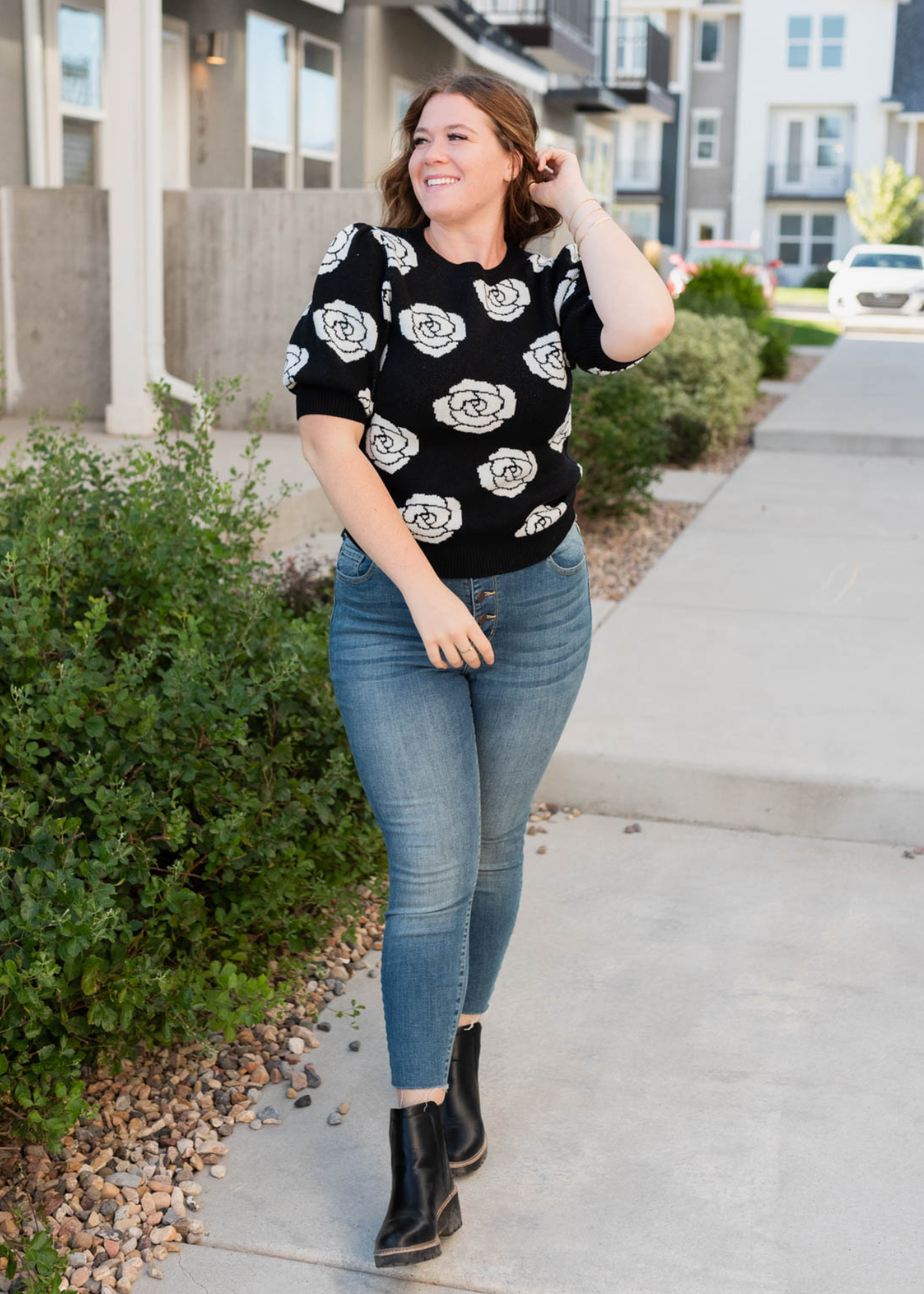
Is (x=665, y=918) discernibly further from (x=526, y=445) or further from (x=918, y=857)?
(x=526, y=445)

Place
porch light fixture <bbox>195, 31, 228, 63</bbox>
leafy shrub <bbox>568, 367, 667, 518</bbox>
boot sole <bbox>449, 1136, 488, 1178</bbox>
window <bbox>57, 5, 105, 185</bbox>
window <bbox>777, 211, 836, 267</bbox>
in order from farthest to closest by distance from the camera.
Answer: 1. window <bbox>777, 211, 836, 267</bbox>
2. porch light fixture <bbox>195, 31, 228, 63</bbox>
3. window <bbox>57, 5, 105, 185</bbox>
4. leafy shrub <bbox>568, 367, 667, 518</bbox>
5. boot sole <bbox>449, 1136, 488, 1178</bbox>

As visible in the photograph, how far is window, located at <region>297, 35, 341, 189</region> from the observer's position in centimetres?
1269

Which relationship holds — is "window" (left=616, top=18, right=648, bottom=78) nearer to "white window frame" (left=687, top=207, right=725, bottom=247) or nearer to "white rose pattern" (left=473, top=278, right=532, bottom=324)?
"white window frame" (left=687, top=207, right=725, bottom=247)

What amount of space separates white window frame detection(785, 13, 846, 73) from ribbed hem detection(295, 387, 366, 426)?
45416 millimetres

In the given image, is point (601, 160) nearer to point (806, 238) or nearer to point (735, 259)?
point (735, 259)

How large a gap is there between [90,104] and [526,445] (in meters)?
8.91

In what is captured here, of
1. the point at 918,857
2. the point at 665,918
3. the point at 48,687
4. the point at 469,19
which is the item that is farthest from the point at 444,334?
the point at 469,19

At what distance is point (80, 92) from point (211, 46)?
170 centimetres

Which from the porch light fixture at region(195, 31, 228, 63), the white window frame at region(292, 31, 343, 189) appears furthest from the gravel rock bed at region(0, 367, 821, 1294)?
the white window frame at region(292, 31, 343, 189)

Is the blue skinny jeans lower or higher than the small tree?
lower

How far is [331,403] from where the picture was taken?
2184 millimetres

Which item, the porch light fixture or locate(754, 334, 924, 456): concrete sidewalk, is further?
the porch light fixture

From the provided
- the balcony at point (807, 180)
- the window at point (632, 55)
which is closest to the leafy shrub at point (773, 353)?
the window at point (632, 55)

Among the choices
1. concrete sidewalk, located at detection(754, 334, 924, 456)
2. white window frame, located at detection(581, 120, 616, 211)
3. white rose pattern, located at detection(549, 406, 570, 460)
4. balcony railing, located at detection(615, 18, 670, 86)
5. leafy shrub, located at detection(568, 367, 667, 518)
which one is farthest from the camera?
balcony railing, located at detection(615, 18, 670, 86)
